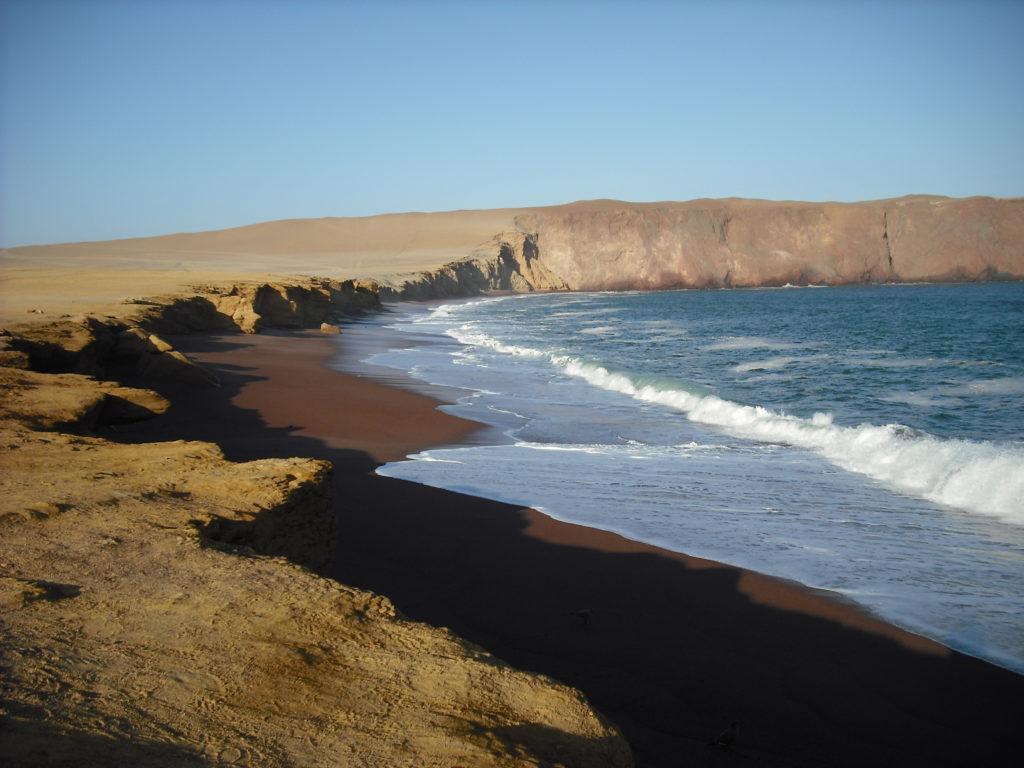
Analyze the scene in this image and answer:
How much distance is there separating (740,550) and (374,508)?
3.13 metres

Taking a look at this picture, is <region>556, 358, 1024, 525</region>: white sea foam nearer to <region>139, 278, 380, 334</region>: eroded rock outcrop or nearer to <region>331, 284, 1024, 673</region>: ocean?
<region>331, 284, 1024, 673</region>: ocean

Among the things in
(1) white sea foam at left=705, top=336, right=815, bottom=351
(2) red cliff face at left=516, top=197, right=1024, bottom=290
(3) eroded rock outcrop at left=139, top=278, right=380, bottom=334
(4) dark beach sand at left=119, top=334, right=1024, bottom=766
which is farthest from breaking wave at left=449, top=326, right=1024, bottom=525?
(2) red cliff face at left=516, top=197, right=1024, bottom=290

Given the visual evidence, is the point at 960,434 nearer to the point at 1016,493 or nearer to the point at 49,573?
the point at 1016,493

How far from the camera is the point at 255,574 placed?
363 centimetres

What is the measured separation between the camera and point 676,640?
4820 mm

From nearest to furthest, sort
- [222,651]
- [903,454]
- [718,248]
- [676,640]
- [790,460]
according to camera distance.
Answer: [222,651], [676,640], [903,454], [790,460], [718,248]

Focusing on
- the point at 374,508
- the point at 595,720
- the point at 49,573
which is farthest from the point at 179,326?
the point at 595,720

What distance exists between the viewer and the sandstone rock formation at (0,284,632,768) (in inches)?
93.7

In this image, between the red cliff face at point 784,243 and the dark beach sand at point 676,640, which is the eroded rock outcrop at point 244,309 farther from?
the red cliff face at point 784,243

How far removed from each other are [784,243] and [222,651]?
10204 cm

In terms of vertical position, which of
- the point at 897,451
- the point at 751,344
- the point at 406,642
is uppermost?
the point at 406,642

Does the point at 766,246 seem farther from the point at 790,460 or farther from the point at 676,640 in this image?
the point at 676,640

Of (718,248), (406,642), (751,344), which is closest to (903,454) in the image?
(406,642)

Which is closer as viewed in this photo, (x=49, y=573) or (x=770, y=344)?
(x=49, y=573)
